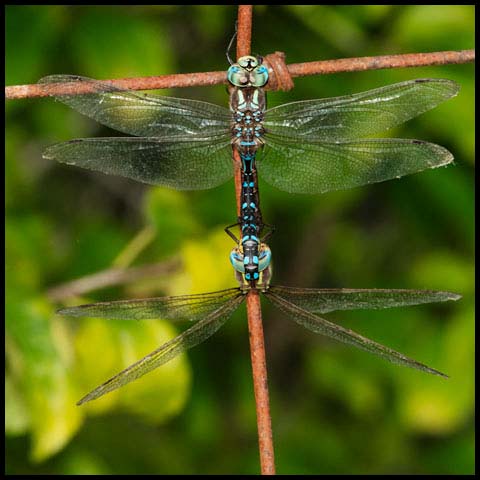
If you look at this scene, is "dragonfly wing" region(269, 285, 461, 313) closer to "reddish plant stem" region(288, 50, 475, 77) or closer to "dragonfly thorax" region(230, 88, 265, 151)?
"dragonfly thorax" region(230, 88, 265, 151)

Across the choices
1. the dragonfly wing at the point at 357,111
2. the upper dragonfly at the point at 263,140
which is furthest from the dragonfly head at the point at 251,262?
the dragonfly wing at the point at 357,111

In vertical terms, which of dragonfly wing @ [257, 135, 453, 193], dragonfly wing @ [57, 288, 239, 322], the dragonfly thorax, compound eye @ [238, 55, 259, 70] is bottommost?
dragonfly wing @ [57, 288, 239, 322]

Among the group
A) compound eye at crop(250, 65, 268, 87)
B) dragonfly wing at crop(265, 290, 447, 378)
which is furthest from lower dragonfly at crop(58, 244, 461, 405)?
compound eye at crop(250, 65, 268, 87)

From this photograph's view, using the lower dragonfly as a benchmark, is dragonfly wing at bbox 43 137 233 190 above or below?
above

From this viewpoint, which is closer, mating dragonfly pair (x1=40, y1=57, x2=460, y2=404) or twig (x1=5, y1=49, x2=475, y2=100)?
twig (x1=5, y1=49, x2=475, y2=100)

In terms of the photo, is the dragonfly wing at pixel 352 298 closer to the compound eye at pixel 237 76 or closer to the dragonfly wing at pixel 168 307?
the dragonfly wing at pixel 168 307

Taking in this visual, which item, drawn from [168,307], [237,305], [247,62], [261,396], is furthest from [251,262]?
[247,62]

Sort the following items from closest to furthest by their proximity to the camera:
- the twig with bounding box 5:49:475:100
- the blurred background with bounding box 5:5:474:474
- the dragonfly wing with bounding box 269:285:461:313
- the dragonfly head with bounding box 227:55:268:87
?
the twig with bounding box 5:49:475:100
the dragonfly head with bounding box 227:55:268:87
the dragonfly wing with bounding box 269:285:461:313
the blurred background with bounding box 5:5:474:474

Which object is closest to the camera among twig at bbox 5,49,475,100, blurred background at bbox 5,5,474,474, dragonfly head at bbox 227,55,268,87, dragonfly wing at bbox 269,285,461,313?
twig at bbox 5,49,475,100
